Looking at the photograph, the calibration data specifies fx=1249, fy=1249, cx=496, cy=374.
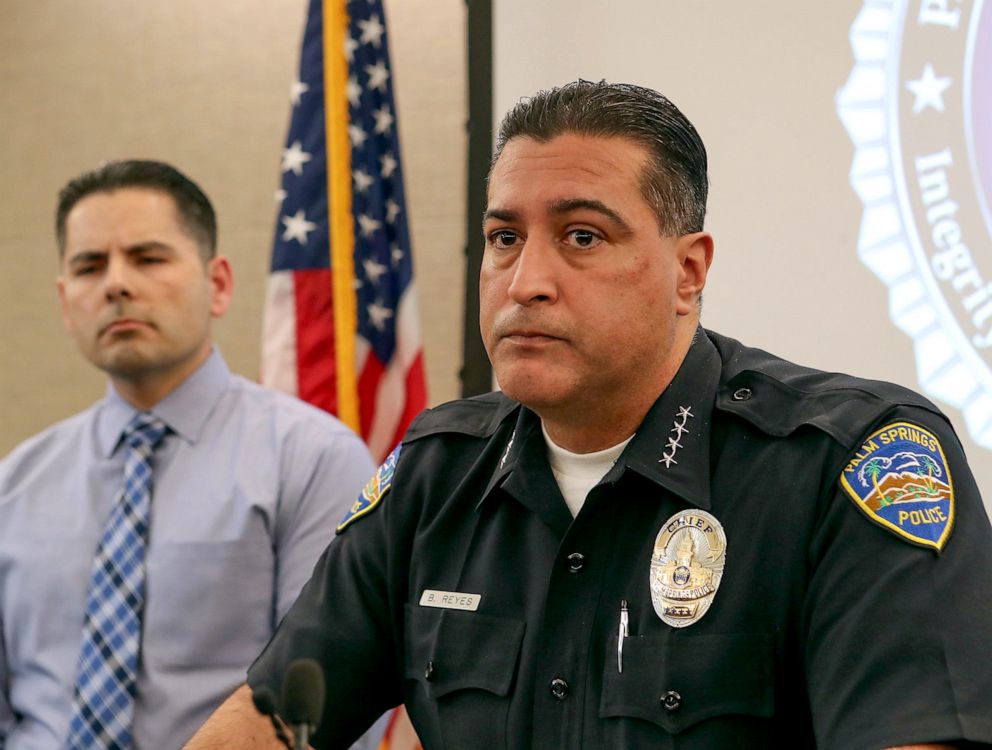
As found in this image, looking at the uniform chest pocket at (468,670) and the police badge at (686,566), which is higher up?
the police badge at (686,566)

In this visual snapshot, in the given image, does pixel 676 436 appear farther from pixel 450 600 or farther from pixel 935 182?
pixel 935 182

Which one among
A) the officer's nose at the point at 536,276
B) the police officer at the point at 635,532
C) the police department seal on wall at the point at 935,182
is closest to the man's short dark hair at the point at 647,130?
the police officer at the point at 635,532

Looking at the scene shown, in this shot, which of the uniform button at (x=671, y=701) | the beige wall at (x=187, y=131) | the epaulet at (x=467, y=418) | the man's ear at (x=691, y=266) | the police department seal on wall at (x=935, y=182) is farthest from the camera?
the beige wall at (x=187, y=131)

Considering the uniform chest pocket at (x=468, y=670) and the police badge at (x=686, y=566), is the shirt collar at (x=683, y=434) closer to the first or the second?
the police badge at (x=686, y=566)

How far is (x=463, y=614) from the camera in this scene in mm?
1396

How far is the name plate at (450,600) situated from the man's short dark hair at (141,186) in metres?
1.24

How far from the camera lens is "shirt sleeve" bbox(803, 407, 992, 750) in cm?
107

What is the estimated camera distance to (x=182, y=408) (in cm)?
236

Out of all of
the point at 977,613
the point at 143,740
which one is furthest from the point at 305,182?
the point at 977,613

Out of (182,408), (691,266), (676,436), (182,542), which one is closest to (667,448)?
(676,436)

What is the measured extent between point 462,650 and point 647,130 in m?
0.61

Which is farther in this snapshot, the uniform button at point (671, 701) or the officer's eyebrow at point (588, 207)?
the officer's eyebrow at point (588, 207)

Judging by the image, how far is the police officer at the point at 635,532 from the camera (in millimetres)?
1146

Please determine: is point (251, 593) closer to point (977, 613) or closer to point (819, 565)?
point (819, 565)
